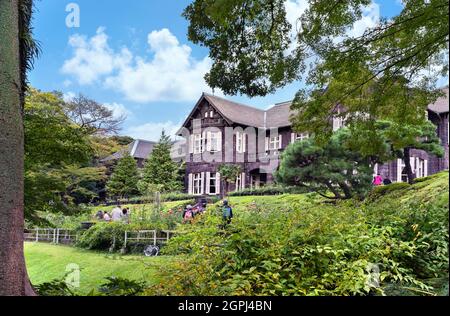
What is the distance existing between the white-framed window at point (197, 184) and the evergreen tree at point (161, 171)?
0.92 feet

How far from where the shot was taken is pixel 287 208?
5.72 metres

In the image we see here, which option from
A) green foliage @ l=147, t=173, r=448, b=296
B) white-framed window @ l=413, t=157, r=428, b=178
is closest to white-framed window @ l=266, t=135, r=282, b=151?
green foliage @ l=147, t=173, r=448, b=296

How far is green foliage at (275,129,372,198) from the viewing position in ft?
19.7

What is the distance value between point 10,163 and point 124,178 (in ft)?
8.92

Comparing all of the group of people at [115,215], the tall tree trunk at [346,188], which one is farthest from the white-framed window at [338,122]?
the group of people at [115,215]

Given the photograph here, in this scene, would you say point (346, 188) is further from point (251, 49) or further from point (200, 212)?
point (251, 49)

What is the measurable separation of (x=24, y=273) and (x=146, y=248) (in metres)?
3.69

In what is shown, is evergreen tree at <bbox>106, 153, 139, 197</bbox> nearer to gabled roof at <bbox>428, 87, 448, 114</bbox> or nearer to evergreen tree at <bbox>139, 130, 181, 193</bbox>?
evergreen tree at <bbox>139, 130, 181, 193</bbox>

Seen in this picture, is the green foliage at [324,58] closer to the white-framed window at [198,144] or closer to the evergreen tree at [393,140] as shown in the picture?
the evergreen tree at [393,140]

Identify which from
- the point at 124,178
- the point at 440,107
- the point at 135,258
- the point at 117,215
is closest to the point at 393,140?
the point at 440,107

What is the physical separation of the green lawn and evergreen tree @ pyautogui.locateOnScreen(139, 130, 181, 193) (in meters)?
1.15

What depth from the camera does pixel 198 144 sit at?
534cm
